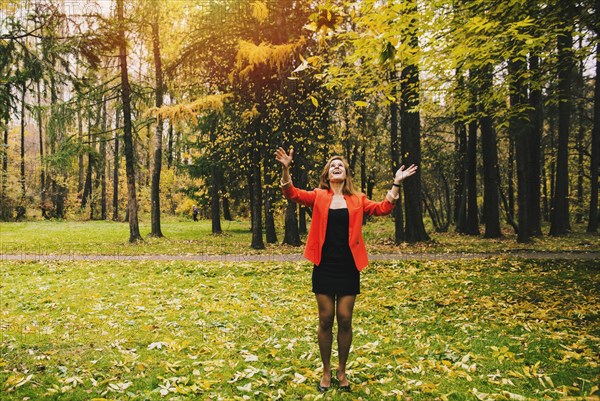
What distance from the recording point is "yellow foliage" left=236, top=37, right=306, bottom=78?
42.7 feet

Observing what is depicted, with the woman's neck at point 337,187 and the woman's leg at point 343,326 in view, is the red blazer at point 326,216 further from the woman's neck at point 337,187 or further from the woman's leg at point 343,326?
the woman's leg at point 343,326

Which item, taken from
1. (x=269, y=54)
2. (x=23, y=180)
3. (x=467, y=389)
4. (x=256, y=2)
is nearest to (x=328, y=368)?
(x=467, y=389)

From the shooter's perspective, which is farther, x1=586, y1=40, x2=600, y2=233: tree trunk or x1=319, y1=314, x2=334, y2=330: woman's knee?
x1=586, y1=40, x2=600, y2=233: tree trunk

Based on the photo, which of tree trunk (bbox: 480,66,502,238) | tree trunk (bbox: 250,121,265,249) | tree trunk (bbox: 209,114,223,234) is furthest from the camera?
tree trunk (bbox: 209,114,223,234)

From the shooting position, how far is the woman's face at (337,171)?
4.07 metres

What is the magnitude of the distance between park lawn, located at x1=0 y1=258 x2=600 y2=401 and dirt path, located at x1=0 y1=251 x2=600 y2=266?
5.71ft

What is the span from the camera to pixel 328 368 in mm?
4105

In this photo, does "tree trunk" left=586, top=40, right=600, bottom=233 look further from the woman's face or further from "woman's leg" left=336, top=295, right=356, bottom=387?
"woman's leg" left=336, top=295, right=356, bottom=387

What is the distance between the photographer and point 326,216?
3947 mm

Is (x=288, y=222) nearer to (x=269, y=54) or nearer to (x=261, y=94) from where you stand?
(x=261, y=94)

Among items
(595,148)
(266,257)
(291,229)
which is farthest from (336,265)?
(595,148)

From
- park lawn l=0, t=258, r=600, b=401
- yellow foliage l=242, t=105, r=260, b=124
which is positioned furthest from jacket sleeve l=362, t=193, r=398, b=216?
yellow foliage l=242, t=105, r=260, b=124

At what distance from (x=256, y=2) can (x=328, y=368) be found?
1210 centimetres

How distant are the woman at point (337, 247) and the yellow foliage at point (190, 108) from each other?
1138cm
